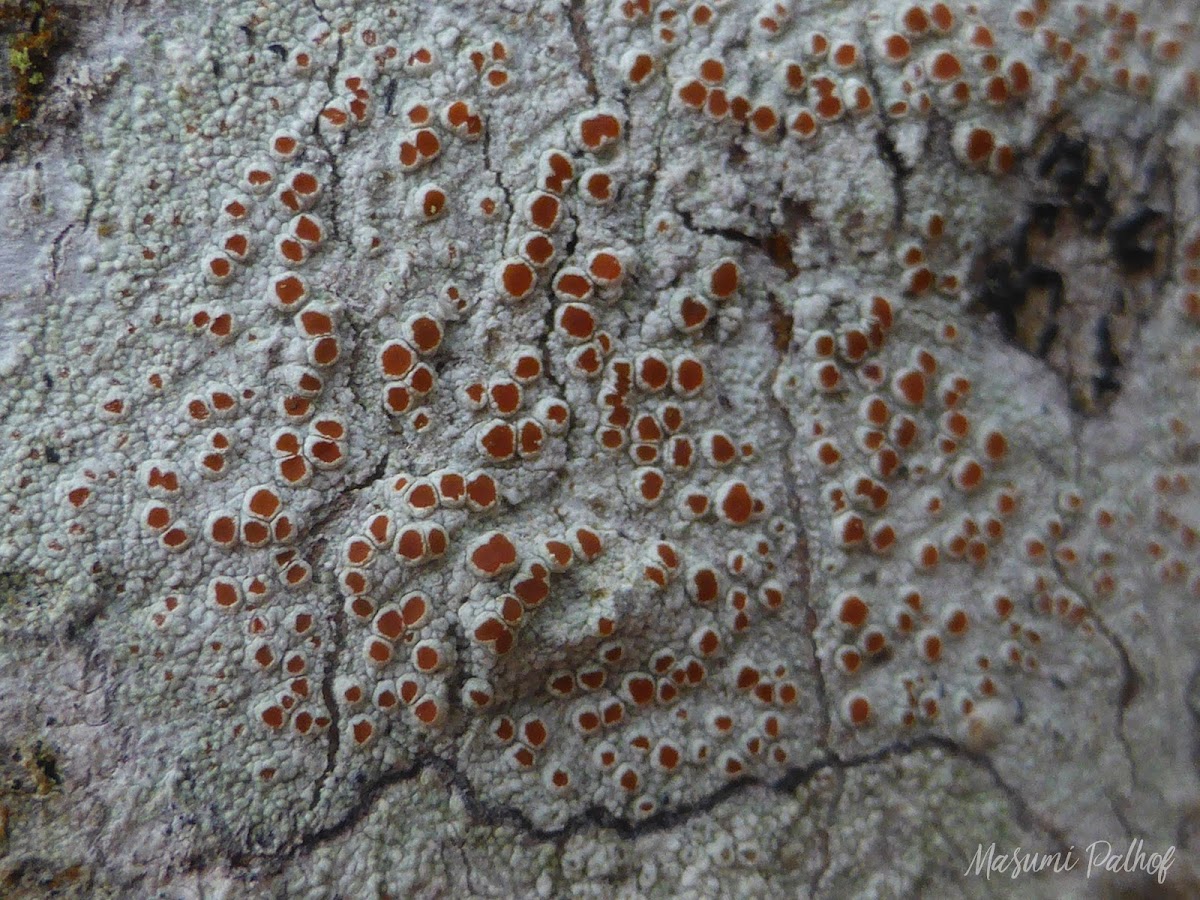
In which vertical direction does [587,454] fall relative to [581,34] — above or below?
below

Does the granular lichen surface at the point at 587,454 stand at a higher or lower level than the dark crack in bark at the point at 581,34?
Answer: lower

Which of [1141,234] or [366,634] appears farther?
[1141,234]

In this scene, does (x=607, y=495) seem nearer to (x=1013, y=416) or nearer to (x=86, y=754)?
(x=1013, y=416)

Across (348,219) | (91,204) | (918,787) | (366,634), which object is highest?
(91,204)

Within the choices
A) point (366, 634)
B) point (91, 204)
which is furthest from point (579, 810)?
point (91, 204)

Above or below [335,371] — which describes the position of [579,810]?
below

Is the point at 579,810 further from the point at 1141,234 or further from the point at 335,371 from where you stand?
the point at 1141,234

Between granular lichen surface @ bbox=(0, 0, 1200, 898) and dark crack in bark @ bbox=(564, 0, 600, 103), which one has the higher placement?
dark crack in bark @ bbox=(564, 0, 600, 103)
